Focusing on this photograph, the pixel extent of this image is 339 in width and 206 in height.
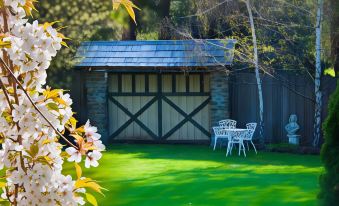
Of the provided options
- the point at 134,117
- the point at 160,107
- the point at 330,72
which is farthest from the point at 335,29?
the point at 134,117

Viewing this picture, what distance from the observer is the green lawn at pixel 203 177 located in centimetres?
761

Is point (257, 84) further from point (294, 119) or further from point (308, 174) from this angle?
point (308, 174)

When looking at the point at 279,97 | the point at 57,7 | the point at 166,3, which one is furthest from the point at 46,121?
the point at 166,3

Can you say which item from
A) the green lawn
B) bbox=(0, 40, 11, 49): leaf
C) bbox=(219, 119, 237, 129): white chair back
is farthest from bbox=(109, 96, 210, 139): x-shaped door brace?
bbox=(0, 40, 11, 49): leaf

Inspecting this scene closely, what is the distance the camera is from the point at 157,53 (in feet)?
47.2

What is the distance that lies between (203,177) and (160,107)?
525cm

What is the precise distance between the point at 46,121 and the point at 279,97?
1235 centimetres

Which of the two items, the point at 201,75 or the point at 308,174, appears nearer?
the point at 308,174

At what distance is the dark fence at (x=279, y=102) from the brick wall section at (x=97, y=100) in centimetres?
304

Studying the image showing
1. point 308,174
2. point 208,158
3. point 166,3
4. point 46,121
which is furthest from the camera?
point 166,3

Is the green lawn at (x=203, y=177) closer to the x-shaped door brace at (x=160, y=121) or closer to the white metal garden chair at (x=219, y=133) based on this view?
the white metal garden chair at (x=219, y=133)

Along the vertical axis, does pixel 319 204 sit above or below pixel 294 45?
below

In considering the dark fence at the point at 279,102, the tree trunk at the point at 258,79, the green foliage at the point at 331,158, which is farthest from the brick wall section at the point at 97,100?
the green foliage at the point at 331,158

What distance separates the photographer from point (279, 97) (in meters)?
13.9
